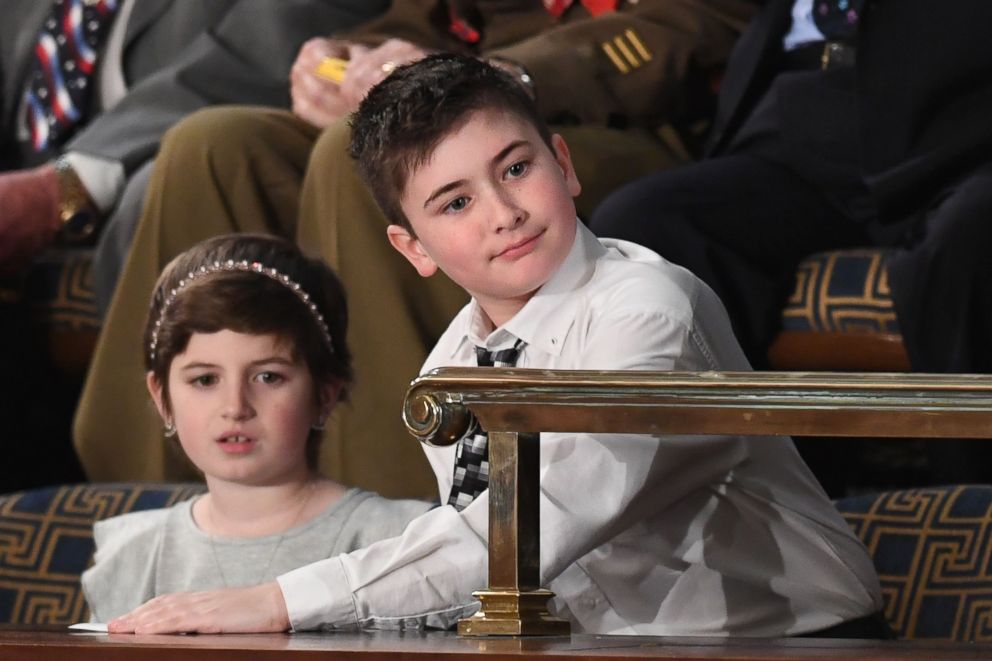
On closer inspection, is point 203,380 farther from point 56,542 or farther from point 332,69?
point 332,69

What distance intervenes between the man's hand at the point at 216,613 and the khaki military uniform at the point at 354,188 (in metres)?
0.95

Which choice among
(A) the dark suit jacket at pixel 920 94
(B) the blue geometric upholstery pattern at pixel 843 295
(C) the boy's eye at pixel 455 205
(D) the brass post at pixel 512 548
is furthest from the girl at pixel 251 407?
(A) the dark suit jacket at pixel 920 94

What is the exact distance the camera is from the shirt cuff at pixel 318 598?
1173mm

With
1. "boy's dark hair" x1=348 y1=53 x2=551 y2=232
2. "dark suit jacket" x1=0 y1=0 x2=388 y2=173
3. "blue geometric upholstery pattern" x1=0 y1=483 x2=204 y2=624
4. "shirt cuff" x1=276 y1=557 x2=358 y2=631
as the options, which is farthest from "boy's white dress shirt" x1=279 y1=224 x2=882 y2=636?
"dark suit jacket" x1=0 y1=0 x2=388 y2=173

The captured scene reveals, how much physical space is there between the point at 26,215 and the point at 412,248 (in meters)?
1.29

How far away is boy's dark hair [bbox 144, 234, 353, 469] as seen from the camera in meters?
1.66

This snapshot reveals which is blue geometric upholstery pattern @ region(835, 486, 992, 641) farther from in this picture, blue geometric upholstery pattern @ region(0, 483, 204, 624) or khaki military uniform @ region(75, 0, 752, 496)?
blue geometric upholstery pattern @ region(0, 483, 204, 624)

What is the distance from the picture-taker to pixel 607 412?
109 cm

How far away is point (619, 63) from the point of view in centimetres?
236

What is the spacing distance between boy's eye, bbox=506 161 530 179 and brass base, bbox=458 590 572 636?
0.36 meters

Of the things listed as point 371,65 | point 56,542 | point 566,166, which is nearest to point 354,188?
point 371,65

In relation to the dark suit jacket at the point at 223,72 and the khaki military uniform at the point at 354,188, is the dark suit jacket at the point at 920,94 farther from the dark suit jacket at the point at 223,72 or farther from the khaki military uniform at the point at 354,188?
the dark suit jacket at the point at 223,72

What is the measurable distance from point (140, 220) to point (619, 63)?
68 centimetres

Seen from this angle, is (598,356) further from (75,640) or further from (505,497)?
(75,640)
